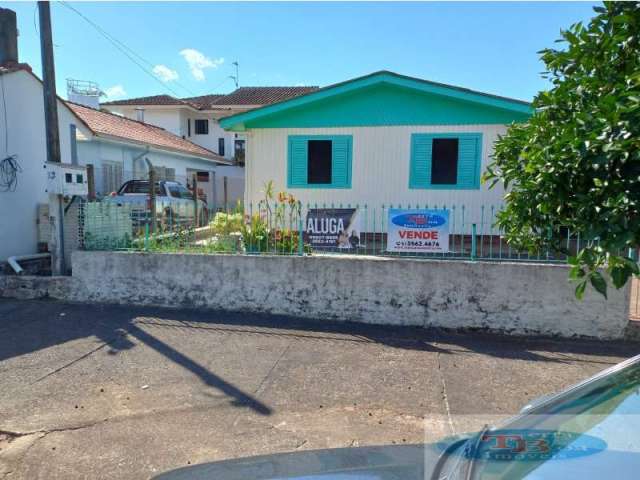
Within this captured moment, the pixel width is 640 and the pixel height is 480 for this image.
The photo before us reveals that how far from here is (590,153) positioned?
169cm

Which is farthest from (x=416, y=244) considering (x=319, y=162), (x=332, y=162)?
(x=319, y=162)

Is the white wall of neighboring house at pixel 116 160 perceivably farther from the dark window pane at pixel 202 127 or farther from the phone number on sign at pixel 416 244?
the phone number on sign at pixel 416 244

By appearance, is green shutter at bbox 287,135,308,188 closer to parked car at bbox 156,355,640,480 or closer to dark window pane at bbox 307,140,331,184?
dark window pane at bbox 307,140,331,184

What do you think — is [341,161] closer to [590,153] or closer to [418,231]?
[418,231]

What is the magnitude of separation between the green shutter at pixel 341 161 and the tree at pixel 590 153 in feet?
25.5

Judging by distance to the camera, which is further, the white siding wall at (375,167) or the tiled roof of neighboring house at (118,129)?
the tiled roof of neighboring house at (118,129)

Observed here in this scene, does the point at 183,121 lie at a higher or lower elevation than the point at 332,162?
higher

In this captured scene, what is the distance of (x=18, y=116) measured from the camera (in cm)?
908

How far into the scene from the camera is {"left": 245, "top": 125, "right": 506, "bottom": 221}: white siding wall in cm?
960

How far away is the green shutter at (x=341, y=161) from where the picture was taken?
33.1 ft

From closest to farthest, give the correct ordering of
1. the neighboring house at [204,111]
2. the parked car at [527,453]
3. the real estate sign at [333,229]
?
the parked car at [527,453]
the real estate sign at [333,229]
the neighboring house at [204,111]

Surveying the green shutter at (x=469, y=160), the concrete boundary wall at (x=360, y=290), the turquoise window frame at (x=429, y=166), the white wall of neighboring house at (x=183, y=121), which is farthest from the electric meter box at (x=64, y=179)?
the white wall of neighboring house at (x=183, y=121)

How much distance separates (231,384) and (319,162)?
6.88 m

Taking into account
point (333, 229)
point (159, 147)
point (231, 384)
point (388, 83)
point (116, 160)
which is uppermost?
point (388, 83)
